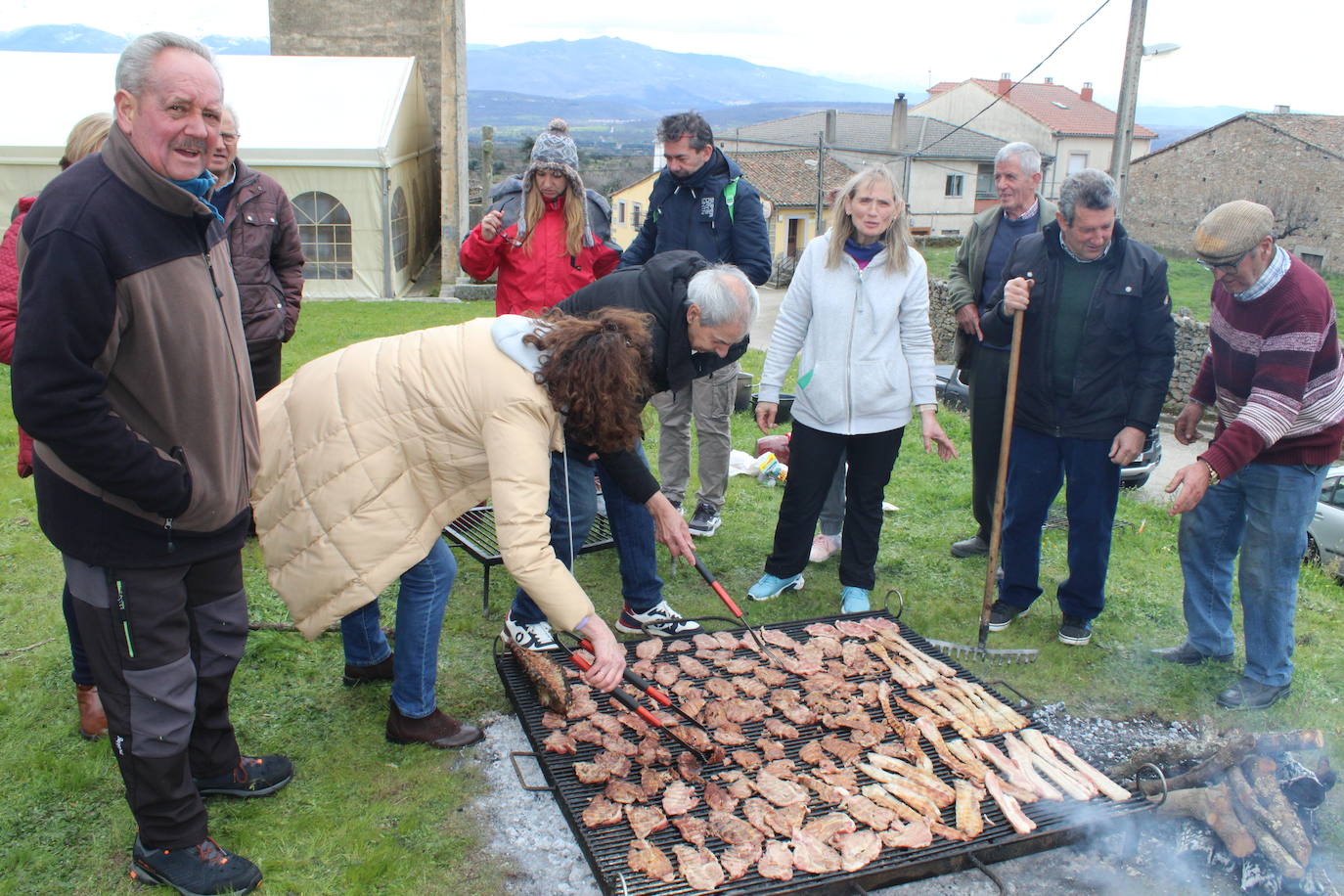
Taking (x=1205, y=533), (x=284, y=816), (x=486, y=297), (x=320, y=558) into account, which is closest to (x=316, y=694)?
(x=284, y=816)

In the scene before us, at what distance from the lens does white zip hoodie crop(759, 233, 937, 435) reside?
4238mm

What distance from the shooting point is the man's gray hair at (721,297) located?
3.23 metres

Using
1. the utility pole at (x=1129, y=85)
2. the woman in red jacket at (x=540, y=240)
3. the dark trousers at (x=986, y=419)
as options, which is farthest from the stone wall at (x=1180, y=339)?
the woman in red jacket at (x=540, y=240)

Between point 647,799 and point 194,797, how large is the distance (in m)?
1.32

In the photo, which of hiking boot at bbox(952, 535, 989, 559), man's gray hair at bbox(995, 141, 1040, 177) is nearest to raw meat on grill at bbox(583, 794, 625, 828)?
hiking boot at bbox(952, 535, 989, 559)

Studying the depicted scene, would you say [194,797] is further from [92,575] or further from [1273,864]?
[1273,864]

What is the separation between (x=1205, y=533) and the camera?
159 inches

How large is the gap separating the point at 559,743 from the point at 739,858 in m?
0.80

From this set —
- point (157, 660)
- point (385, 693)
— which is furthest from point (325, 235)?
point (157, 660)

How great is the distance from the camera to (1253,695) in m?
3.86

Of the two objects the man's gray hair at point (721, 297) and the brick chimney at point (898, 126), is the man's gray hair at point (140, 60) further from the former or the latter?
the brick chimney at point (898, 126)

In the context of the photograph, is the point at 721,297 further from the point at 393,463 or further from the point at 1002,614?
the point at 1002,614

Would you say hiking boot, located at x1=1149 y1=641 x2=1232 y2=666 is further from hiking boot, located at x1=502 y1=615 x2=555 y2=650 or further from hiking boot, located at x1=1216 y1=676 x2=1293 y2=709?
hiking boot, located at x1=502 y1=615 x2=555 y2=650

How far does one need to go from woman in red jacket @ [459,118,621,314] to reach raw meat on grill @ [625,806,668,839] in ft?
9.10
